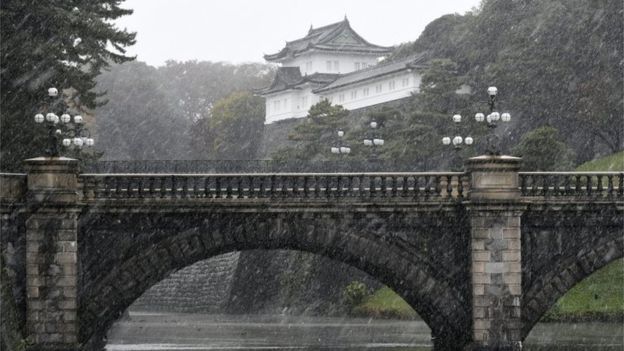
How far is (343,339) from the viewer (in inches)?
2414

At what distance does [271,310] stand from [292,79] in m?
39.6

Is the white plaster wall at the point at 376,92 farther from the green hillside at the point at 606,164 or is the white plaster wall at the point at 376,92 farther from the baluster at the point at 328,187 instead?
the baluster at the point at 328,187

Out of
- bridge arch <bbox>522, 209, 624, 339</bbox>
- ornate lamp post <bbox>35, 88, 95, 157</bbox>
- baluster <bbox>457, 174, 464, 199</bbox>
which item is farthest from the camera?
bridge arch <bbox>522, 209, 624, 339</bbox>

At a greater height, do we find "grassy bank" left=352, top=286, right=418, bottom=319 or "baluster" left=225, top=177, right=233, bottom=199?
"baluster" left=225, top=177, right=233, bottom=199

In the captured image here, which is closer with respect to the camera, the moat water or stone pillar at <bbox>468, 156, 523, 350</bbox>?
stone pillar at <bbox>468, 156, 523, 350</bbox>

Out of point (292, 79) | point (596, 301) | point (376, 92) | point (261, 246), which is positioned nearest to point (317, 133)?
point (376, 92)

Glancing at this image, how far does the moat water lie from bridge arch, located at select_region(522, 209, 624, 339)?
6975 millimetres

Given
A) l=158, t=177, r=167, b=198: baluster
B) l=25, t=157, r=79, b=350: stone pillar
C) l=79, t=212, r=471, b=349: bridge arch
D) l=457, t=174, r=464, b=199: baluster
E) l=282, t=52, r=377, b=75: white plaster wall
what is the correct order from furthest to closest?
l=282, t=52, r=377, b=75: white plaster wall, l=457, t=174, r=464, b=199: baluster, l=158, t=177, r=167, b=198: baluster, l=79, t=212, r=471, b=349: bridge arch, l=25, t=157, r=79, b=350: stone pillar

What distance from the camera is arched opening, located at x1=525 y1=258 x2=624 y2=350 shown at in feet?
191

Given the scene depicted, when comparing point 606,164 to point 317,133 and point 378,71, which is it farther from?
point 378,71

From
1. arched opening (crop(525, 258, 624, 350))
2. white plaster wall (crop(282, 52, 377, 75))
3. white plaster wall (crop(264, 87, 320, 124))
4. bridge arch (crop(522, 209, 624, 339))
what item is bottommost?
arched opening (crop(525, 258, 624, 350))

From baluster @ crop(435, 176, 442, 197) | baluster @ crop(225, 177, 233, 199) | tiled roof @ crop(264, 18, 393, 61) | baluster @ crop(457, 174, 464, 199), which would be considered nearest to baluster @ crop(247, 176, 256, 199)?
baluster @ crop(225, 177, 233, 199)

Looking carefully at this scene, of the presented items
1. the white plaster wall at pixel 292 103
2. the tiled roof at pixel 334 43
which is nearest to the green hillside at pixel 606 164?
the white plaster wall at pixel 292 103

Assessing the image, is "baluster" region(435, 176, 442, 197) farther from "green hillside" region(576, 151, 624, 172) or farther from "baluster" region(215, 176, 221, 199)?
"green hillside" region(576, 151, 624, 172)
